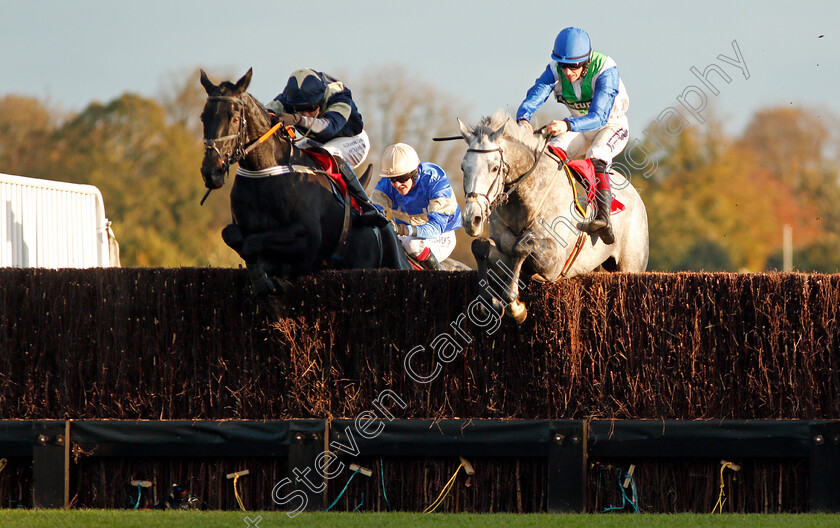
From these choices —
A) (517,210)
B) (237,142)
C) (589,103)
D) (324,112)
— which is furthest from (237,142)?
(589,103)

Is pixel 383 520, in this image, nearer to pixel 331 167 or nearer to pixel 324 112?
pixel 331 167

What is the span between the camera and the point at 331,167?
7.86 m

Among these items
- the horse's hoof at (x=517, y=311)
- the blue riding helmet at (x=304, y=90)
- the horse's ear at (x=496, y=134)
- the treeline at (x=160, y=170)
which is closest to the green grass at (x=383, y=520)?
the horse's hoof at (x=517, y=311)

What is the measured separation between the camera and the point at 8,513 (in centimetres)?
597

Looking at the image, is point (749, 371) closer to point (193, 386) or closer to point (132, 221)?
point (193, 386)

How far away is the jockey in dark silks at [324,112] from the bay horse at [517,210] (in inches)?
64.1

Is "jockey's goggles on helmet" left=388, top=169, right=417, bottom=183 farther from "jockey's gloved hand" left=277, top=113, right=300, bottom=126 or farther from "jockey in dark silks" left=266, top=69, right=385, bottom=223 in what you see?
"jockey's gloved hand" left=277, top=113, right=300, bottom=126

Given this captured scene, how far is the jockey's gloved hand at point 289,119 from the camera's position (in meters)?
7.41

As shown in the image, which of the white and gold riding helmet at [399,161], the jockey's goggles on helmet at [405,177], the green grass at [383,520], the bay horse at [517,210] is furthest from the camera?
the jockey's goggles on helmet at [405,177]

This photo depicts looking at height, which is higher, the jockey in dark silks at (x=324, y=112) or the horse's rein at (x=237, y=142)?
the jockey in dark silks at (x=324, y=112)

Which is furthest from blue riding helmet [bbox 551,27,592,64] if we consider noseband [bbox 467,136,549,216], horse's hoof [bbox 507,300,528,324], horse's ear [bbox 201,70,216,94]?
horse's ear [bbox 201,70,216,94]

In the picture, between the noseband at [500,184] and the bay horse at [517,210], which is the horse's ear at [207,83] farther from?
the noseband at [500,184]

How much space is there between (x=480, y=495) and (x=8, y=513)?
8.58 ft

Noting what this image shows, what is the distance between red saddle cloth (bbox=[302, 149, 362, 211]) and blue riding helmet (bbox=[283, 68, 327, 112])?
371mm
